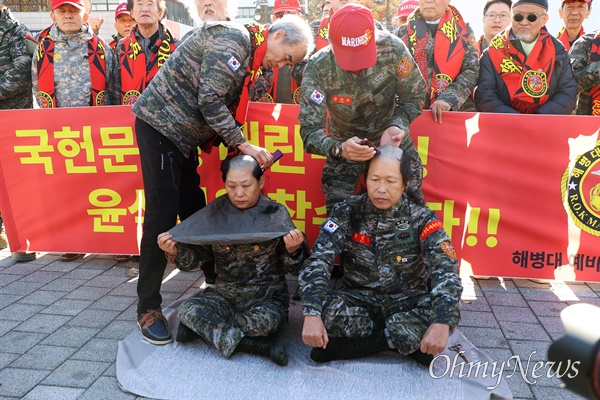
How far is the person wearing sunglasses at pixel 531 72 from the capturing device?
157 inches

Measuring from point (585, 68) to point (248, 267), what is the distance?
3229 mm

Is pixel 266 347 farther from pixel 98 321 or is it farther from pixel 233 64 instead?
pixel 233 64

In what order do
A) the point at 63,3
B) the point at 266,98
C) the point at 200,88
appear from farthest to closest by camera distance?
the point at 266,98
the point at 63,3
the point at 200,88

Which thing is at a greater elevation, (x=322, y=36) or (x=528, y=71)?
(x=322, y=36)

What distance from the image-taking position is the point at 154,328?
303 cm

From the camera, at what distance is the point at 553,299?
3.65m

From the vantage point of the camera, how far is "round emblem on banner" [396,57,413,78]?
10.3 ft

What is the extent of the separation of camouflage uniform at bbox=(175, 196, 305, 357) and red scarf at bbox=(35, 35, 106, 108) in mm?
2059

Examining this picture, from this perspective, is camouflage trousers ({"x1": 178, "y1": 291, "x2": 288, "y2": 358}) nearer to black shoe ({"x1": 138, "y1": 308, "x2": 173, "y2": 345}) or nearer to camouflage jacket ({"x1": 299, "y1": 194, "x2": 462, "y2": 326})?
black shoe ({"x1": 138, "y1": 308, "x2": 173, "y2": 345})

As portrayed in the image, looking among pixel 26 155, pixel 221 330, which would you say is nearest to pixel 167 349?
pixel 221 330

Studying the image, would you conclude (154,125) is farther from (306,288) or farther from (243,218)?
(306,288)

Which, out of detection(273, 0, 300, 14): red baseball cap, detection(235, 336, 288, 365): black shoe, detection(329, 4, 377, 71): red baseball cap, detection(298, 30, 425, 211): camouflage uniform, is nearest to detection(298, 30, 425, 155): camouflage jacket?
detection(298, 30, 425, 211): camouflage uniform

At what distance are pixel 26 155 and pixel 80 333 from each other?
1.88 meters

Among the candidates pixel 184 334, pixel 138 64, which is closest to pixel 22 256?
pixel 138 64
